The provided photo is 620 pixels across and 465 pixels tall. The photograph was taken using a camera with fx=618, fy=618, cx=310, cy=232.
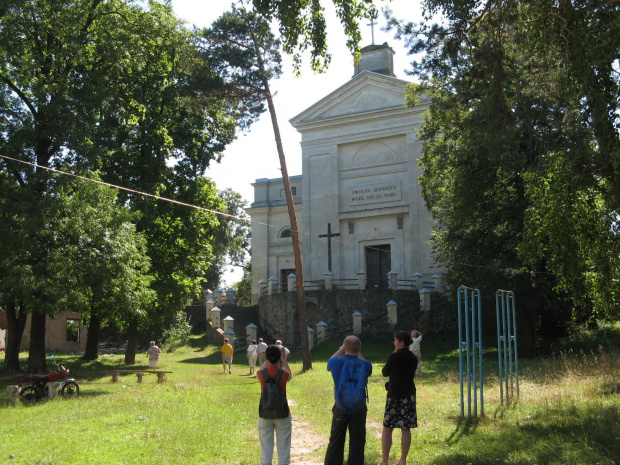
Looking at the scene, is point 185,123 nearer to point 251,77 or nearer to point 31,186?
point 251,77

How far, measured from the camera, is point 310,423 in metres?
10.9

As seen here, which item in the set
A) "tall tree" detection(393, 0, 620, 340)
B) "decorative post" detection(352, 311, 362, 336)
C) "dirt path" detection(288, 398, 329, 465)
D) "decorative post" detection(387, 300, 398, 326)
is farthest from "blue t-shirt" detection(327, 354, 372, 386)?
"decorative post" detection(387, 300, 398, 326)

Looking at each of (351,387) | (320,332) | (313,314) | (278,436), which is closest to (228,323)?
(313,314)

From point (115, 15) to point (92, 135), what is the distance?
4571 millimetres

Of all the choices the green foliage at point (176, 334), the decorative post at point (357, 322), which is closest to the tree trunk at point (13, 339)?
the green foliage at point (176, 334)

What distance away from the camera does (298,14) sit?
11.8m

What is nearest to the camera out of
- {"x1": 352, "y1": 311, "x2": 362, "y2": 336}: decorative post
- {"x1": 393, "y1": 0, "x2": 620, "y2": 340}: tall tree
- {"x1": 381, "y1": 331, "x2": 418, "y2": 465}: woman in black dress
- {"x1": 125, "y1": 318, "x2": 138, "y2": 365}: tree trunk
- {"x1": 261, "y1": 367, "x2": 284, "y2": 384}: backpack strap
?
{"x1": 261, "y1": 367, "x2": 284, "y2": 384}: backpack strap

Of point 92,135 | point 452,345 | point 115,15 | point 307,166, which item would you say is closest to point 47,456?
point 92,135

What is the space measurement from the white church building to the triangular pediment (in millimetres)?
57

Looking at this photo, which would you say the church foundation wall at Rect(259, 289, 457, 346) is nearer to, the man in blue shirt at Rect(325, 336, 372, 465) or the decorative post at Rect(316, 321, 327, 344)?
the decorative post at Rect(316, 321, 327, 344)

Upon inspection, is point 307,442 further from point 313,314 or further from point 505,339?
point 313,314

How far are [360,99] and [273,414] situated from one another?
3081 centimetres

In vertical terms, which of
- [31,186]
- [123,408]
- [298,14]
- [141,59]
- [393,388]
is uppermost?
[141,59]

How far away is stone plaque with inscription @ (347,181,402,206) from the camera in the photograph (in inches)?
1357
